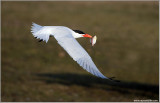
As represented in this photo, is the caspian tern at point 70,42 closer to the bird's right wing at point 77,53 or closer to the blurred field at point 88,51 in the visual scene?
the bird's right wing at point 77,53

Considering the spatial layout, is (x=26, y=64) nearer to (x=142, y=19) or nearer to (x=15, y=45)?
(x=15, y=45)

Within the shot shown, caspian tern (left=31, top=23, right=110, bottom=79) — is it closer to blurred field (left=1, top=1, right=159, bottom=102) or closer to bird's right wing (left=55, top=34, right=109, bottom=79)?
bird's right wing (left=55, top=34, right=109, bottom=79)

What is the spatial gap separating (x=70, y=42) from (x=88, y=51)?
9813 mm

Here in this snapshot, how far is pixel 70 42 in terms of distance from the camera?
575 cm

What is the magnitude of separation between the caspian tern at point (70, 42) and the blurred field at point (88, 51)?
3310 mm

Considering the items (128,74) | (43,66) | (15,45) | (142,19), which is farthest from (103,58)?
(142,19)

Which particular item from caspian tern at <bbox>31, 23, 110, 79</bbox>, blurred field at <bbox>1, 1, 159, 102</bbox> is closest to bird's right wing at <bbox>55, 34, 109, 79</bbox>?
caspian tern at <bbox>31, 23, 110, 79</bbox>

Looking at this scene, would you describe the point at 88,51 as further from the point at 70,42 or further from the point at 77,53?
the point at 77,53

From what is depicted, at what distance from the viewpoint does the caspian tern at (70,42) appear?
5295 millimetres

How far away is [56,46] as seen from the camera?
1870 cm

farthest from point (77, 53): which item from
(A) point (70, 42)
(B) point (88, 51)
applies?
(B) point (88, 51)

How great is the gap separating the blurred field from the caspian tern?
3.31 metres

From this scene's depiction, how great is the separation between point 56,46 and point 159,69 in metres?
5.65

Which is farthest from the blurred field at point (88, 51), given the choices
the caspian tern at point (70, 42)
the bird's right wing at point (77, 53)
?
the bird's right wing at point (77, 53)
